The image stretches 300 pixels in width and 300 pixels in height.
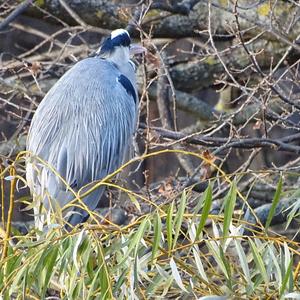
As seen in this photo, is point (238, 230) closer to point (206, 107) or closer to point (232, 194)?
point (232, 194)

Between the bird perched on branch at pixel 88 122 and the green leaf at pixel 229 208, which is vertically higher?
the green leaf at pixel 229 208

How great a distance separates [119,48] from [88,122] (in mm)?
372

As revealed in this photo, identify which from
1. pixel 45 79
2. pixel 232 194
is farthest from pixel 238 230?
pixel 45 79

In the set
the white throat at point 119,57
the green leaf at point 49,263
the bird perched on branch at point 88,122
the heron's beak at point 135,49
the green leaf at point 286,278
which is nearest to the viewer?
the green leaf at point 286,278

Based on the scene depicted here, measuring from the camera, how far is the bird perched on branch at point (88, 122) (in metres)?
3.56

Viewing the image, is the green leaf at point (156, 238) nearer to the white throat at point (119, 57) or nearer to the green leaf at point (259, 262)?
the green leaf at point (259, 262)

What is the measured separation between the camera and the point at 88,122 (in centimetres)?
364

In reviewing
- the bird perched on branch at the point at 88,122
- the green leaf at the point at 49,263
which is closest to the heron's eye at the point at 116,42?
the bird perched on branch at the point at 88,122

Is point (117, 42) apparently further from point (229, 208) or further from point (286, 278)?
point (286, 278)

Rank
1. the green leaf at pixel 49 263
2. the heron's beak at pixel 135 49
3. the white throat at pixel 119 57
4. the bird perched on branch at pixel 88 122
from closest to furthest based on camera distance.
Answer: the green leaf at pixel 49 263, the bird perched on branch at pixel 88 122, the heron's beak at pixel 135 49, the white throat at pixel 119 57

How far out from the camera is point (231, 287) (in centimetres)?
188

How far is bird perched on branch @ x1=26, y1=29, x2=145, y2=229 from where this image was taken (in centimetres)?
356

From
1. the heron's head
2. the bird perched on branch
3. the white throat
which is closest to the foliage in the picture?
the bird perched on branch

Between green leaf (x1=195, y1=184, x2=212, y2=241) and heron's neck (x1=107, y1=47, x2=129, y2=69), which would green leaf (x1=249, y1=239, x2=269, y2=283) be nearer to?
green leaf (x1=195, y1=184, x2=212, y2=241)
